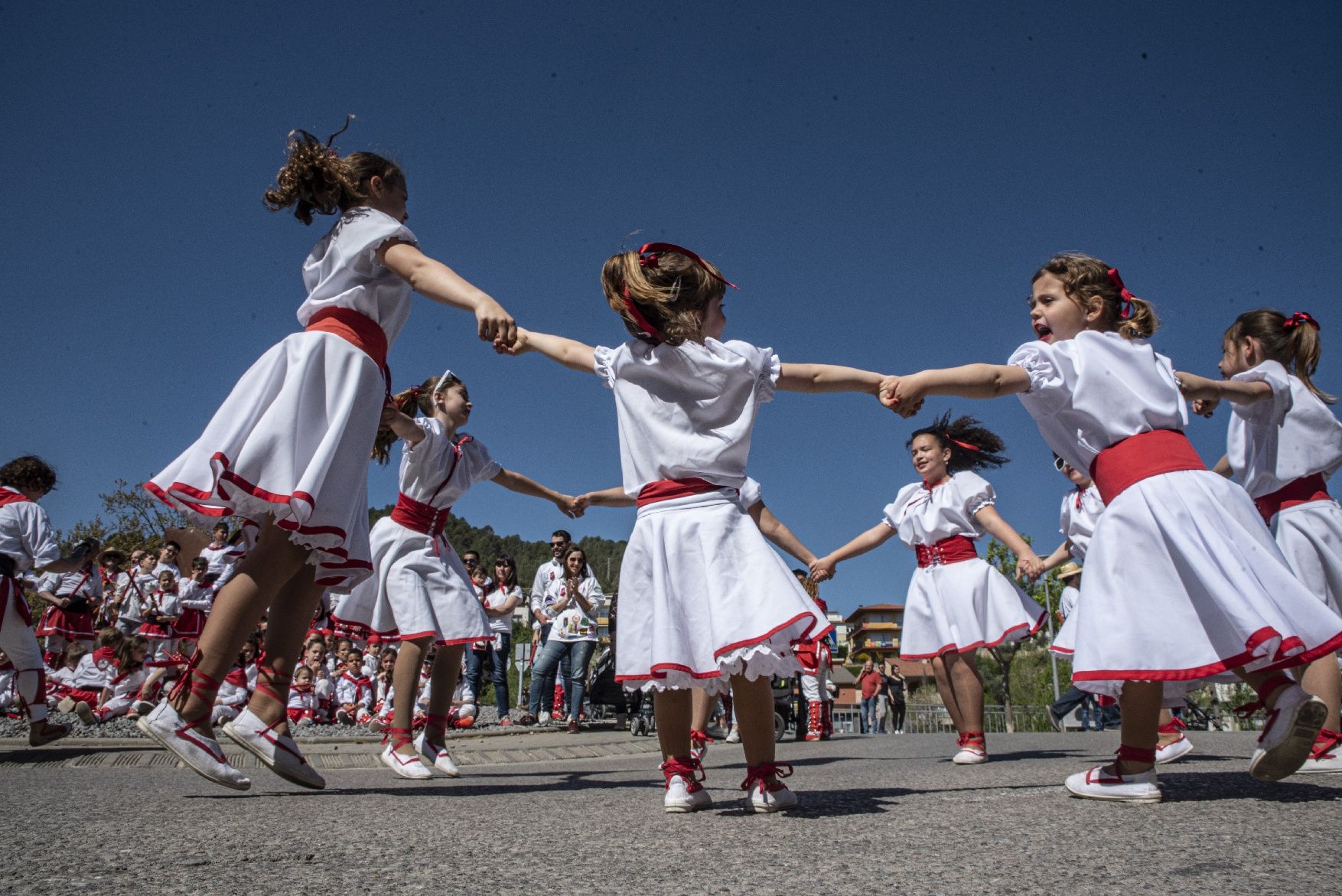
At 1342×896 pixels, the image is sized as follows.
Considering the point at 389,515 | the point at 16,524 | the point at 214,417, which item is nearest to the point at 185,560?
the point at 16,524

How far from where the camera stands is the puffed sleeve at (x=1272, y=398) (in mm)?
4273

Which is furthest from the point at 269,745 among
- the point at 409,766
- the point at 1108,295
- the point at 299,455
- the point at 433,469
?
the point at 1108,295

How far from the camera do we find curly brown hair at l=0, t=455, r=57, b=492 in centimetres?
682

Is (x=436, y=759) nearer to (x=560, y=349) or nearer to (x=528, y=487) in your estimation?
(x=528, y=487)

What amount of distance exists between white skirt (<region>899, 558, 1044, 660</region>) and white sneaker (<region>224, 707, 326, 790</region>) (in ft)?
12.8

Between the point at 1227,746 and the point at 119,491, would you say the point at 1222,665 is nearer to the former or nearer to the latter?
the point at 1227,746

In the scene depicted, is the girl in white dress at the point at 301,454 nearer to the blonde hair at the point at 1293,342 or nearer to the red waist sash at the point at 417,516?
the red waist sash at the point at 417,516

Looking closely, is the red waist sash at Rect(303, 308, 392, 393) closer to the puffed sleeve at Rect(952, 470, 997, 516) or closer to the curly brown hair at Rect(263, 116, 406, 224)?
the curly brown hair at Rect(263, 116, 406, 224)

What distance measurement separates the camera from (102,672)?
38.7 feet

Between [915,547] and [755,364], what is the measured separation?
3.58 metres

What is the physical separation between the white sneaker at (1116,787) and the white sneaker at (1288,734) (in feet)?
0.98

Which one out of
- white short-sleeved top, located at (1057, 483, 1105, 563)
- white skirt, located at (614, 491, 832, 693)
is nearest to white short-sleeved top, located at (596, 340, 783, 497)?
white skirt, located at (614, 491, 832, 693)

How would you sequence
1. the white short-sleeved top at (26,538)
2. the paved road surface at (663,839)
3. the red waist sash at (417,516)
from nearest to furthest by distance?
the paved road surface at (663,839)
the red waist sash at (417,516)
the white short-sleeved top at (26,538)

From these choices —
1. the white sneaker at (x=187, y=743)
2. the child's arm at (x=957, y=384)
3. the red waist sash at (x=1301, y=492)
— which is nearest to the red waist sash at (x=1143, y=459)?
the child's arm at (x=957, y=384)
